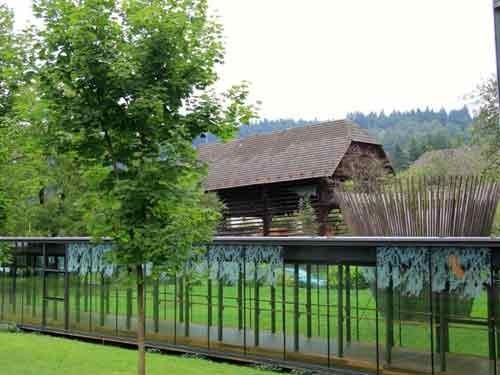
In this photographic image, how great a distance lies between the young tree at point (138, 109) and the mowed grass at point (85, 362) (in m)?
3.58

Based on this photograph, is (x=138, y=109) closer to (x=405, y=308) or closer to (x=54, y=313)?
(x=405, y=308)

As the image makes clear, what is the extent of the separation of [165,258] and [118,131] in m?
1.42

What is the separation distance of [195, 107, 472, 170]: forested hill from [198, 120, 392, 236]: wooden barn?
8507 mm

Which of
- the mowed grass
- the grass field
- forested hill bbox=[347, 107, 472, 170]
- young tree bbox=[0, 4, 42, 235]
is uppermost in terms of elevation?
forested hill bbox=[347, 107, 472, 170]

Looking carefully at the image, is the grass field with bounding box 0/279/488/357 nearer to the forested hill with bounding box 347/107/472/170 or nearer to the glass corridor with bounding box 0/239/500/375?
the glass corridor with bounding box 0/239/500/375

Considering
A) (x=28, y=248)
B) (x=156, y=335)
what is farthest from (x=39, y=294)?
(x=156, y=335)

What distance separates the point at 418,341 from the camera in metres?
9.72

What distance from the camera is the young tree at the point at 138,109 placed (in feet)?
21.6

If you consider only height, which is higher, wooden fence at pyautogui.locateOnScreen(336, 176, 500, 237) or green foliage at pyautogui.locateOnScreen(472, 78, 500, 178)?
green foliage at pyautogui.locateOnScreen(472, 78, 500, 178)

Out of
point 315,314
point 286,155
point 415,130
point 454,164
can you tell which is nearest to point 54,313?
point 315,314

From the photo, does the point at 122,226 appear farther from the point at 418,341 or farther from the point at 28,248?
the point at 28,248

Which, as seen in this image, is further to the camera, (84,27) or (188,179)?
(188,179)

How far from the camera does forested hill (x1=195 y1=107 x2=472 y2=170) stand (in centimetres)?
4034

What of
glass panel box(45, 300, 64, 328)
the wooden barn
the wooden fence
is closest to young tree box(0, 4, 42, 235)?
glass panel box(45, 300, 64, 328)
